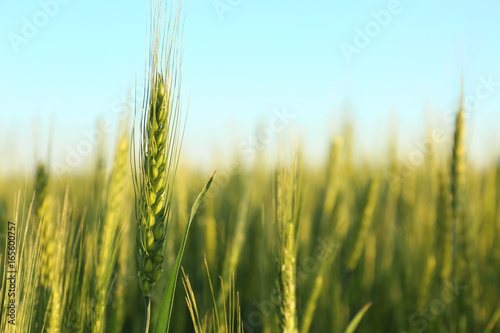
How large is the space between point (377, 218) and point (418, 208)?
606 mm

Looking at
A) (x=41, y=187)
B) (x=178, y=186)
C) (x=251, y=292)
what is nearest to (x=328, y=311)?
(x=251, y=292)

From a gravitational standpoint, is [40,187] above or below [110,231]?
above

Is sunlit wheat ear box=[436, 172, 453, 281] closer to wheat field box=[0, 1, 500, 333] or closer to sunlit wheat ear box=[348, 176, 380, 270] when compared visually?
wheat field box=[0, 1, 500, 333]

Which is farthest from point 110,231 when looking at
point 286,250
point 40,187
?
point 286,250

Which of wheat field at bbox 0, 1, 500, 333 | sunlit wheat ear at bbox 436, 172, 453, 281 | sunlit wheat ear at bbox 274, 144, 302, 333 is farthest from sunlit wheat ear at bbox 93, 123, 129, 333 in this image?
sunlit wheat ear at bbox 436, 172, 453, 281

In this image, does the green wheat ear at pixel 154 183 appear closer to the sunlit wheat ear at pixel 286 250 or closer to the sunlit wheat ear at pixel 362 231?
the sunlit wheat ear at pixel 286 250

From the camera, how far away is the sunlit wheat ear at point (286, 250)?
1.26m

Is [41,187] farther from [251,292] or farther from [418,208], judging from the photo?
[418,208]

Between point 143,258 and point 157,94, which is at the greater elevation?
point 157,94

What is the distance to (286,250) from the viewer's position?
1313mm

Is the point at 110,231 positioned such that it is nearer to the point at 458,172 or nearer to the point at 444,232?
the point at 458,172

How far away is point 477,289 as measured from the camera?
7.24 ft

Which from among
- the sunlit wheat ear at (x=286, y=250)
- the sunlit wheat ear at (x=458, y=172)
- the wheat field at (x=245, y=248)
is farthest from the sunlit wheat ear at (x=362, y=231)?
the sunlit wheat ear at (x=286, y=250)

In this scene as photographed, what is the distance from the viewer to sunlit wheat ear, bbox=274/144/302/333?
1260mm
